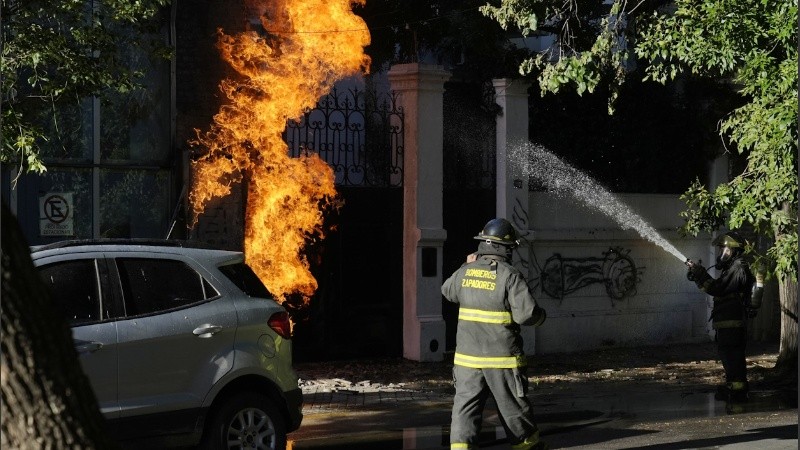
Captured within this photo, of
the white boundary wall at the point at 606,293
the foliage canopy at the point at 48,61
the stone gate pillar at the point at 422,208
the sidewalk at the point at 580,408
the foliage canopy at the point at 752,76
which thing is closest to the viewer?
the foliage canopy at the point at 48,61

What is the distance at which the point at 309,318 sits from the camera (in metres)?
14.5

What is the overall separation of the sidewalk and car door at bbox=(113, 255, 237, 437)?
1.97 metres

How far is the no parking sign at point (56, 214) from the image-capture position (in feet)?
43.0

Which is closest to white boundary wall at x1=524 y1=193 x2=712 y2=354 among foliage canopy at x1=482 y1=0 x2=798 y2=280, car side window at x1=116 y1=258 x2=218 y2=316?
foliage canopy at x1=482 y1=0 x2=798 y2=280

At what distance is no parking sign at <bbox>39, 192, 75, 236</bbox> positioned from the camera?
13.1m

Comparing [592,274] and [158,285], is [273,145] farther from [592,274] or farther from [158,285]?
[158,285]

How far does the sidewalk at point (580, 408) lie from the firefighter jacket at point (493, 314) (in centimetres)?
214

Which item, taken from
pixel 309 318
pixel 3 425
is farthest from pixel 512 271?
pixel 309 318

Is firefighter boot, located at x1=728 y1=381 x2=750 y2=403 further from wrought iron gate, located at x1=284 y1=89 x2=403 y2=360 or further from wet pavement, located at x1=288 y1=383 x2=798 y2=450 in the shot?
wrought iron gate, located at x1=284 y1=89 x2=403 y2=360

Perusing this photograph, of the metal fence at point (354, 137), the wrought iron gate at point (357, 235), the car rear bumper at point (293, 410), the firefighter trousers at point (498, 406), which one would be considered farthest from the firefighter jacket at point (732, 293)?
the car rear bumper at point (293, 410)

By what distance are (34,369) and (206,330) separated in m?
4.59

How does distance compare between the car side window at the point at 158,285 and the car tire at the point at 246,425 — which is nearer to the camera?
the car side window at the point at 158,285

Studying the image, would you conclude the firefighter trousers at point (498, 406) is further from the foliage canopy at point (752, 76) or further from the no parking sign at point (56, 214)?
the no parking sign at point (56, 214)

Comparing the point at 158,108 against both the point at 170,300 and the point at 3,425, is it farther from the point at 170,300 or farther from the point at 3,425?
the point at 3,425
